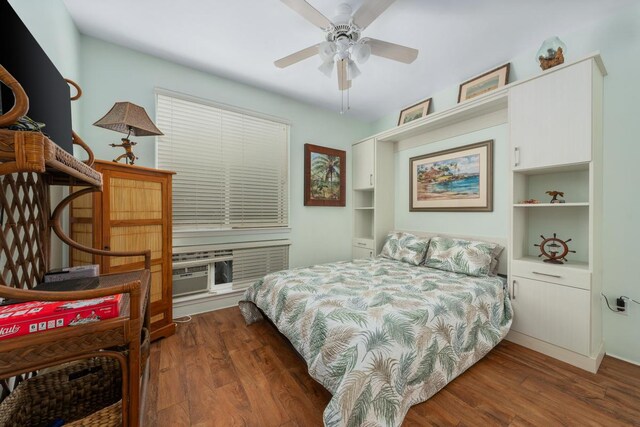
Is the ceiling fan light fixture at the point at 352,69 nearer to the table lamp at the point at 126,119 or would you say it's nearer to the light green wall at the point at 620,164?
the table lamp at the point at 126,119

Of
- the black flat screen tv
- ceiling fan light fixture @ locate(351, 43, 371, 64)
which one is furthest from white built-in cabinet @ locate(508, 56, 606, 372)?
the black flat screen tv

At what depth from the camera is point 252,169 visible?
10.1 feet

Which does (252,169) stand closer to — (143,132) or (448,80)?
(143,132)

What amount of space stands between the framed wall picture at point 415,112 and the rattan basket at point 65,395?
12.2ft

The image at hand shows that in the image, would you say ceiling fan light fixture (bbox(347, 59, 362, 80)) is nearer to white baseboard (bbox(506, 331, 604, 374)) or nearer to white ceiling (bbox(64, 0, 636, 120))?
white ceiling (bbox(64, 0, 636, 120))

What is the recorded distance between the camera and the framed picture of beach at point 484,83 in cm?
249

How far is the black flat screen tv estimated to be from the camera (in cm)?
82

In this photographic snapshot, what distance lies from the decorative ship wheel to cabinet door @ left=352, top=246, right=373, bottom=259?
1.90 m

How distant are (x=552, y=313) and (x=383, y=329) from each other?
5.36 feet

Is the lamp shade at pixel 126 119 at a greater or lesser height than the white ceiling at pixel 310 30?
lesser

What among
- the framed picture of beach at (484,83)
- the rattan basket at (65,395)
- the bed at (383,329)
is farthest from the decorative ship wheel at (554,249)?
the rattan basket at (65,395)

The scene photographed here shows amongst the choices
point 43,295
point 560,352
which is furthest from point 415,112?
point 43,295

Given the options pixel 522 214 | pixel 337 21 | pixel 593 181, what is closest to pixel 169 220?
pixel 337 21

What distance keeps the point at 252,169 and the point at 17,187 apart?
2094 mm
